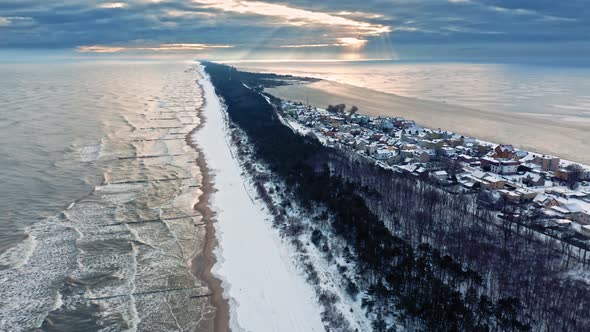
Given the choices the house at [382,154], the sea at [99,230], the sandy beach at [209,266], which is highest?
the house at [382,154]

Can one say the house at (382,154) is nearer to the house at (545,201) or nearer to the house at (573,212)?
the house at (545,201)

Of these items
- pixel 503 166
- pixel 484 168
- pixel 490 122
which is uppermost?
pixel 503 166

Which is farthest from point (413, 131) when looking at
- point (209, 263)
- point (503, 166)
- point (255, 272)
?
point (209, 263)

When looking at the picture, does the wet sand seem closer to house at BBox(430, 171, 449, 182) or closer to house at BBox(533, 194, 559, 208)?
house at BBox(533, 194, 559, 208)

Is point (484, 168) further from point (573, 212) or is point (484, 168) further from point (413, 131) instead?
point (413, 131)

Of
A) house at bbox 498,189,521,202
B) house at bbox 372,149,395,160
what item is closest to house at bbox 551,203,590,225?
house at bbox 498,189,521,202

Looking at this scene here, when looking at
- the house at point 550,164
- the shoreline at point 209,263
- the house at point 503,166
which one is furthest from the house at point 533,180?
the shoreline at point 209,263
